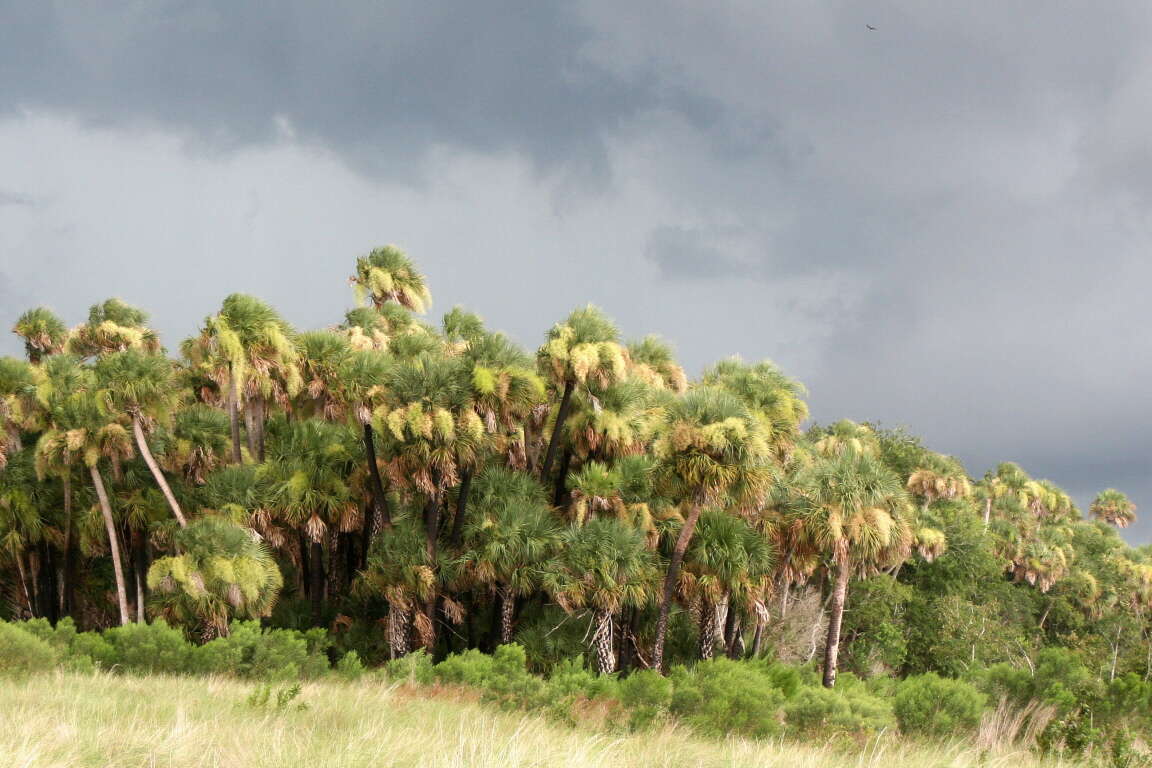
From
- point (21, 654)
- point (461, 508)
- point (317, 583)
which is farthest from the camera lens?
point (317, 583)

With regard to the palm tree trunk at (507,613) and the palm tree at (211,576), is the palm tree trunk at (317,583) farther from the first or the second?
the palm tree trunk at (507,613)

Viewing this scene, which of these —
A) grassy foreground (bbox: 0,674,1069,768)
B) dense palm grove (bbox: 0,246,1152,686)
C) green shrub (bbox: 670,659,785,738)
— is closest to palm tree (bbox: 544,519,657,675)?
dense palm grove (bbox: 0,246,1152,686)

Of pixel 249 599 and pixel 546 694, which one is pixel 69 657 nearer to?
pixel 249 599

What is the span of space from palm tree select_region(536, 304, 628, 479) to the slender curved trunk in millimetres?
3674

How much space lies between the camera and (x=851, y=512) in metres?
23.5

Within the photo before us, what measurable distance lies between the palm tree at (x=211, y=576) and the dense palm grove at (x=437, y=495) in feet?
0.19

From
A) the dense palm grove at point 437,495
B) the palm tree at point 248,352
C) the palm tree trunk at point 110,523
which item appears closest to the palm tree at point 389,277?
the dense palm grove at point 437,495

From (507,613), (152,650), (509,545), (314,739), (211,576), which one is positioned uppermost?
(509,545)

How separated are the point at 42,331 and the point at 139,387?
15.8m

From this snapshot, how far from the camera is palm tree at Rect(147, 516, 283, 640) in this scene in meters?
22.5

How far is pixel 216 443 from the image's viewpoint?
89.0 ft

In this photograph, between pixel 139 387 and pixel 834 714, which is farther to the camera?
pixel 139 387

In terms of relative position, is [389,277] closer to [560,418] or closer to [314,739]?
[560,418]

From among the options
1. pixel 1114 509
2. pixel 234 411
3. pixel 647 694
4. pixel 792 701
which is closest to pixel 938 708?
pixel 792 701
